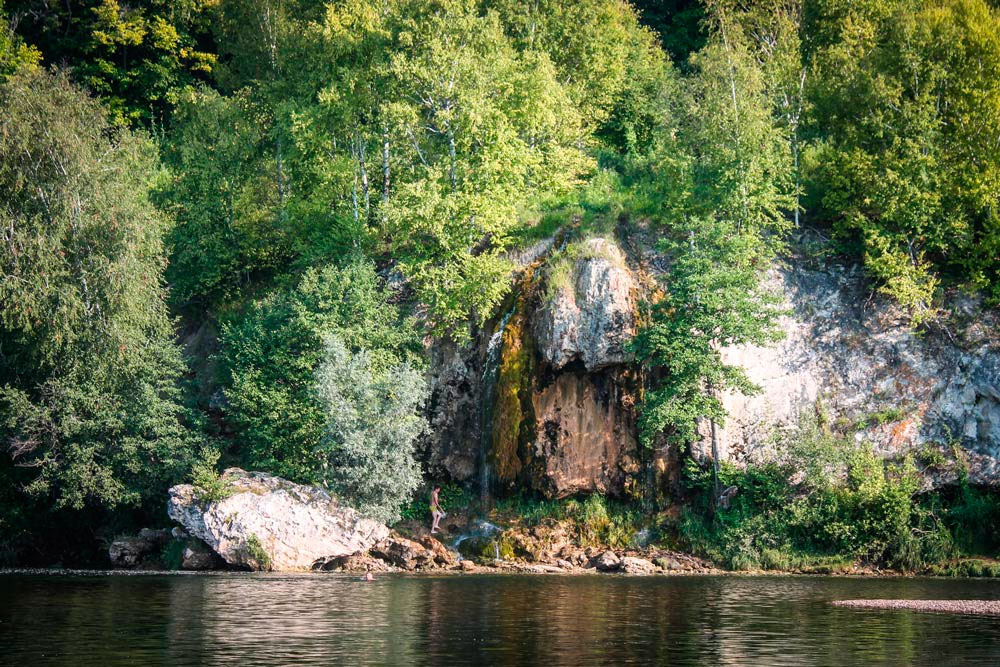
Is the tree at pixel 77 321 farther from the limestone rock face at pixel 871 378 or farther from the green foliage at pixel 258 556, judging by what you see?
the limestone rock face at pixel 871 378

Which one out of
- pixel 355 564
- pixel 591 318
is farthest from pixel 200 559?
pixel 591 318

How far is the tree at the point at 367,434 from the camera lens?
46250 mm

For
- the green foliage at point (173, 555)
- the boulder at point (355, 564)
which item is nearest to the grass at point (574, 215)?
the boulder at point (355, 564)

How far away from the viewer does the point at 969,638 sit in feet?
87.5

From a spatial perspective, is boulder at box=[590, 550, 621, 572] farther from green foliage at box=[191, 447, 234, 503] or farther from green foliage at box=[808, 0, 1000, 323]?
green foliage at box=[808, 0, 1000, 323]

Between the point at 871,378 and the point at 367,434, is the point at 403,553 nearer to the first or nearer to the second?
the point at 367,434

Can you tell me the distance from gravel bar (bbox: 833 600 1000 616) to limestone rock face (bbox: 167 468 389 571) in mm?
19712

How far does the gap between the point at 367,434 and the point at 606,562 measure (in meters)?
11.0

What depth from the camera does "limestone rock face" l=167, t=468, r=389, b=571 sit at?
1734 inches

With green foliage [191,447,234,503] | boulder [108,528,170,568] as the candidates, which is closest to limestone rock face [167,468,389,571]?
green foliage [191,447,234,503]

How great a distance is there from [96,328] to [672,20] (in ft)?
162

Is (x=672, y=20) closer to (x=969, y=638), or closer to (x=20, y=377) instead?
(x=20, y=377)

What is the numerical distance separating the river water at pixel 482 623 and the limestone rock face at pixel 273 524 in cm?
378

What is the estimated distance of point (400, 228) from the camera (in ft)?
174
